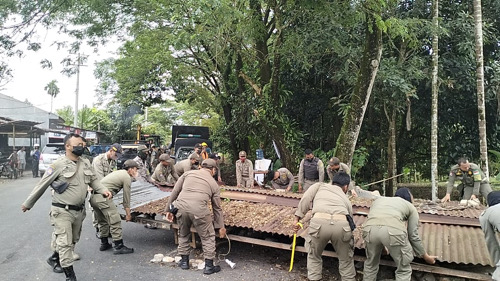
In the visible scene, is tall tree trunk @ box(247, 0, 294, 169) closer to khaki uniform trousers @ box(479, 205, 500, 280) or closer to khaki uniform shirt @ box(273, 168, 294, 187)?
khaki uniform shirt @ box(273, 168, 294, 187)

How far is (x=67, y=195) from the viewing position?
4.78 m

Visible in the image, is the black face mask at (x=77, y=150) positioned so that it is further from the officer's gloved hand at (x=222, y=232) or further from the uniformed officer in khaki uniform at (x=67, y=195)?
the officer's gloved hand at (x=222, y=232)

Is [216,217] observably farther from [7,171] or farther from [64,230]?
[7,171]

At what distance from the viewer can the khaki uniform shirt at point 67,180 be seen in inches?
184

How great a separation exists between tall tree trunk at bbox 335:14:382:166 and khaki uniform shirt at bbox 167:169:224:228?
185 inches

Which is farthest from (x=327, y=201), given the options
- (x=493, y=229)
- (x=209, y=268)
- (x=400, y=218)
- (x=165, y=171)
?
(x=165, y=171)

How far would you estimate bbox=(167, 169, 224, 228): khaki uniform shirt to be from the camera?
5133mm

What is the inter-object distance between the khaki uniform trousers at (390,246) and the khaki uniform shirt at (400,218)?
0.07 meters

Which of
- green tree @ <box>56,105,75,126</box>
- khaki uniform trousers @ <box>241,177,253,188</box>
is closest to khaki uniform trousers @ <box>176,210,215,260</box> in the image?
khaki uniform trousers @ <box>241,177,253,188</box>

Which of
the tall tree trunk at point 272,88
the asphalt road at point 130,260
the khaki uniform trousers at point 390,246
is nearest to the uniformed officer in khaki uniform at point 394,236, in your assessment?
the khaki uniform trousers at point 390,246

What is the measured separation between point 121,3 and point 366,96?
350 inches

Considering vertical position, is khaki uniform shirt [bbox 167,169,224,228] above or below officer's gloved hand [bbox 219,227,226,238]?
above

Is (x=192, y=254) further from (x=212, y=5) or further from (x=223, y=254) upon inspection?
(x=212, y=5)

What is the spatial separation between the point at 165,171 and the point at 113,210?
3.00m
